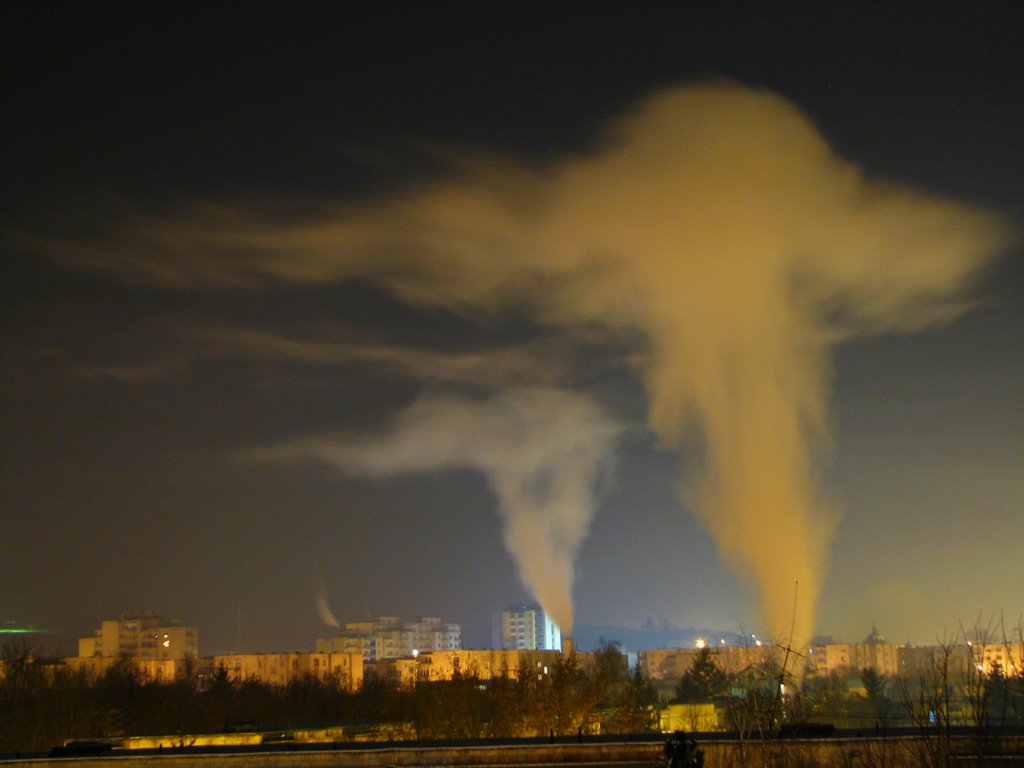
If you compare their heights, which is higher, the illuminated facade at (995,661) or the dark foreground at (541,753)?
the illuminated facade at (995,661)

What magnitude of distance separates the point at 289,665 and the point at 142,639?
42.2 m

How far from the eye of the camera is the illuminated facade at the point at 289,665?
107m

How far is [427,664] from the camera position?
368 ft

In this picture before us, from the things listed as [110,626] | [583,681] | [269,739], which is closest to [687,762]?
[269,739]

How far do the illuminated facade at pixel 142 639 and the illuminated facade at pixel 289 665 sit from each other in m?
26.8

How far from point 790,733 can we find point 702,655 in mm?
50109

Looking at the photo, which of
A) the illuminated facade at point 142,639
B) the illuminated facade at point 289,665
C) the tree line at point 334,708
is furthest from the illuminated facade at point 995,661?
the illuminated facade at point 142,639

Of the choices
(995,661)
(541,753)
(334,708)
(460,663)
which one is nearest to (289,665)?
(460,663)

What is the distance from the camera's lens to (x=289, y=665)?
370 ft

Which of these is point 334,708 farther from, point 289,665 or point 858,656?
point 858,656

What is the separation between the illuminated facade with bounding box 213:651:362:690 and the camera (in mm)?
106625

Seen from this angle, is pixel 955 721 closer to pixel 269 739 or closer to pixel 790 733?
pixel 790 733

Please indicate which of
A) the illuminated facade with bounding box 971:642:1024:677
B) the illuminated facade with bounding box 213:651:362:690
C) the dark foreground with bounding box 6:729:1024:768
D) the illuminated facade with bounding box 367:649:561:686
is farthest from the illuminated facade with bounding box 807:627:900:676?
the dark foreground with bounding box 6:729:1024:768

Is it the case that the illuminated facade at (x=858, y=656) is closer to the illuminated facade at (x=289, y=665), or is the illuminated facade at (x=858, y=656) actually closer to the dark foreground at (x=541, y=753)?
the illuminated facade at (x=289, y=665)
